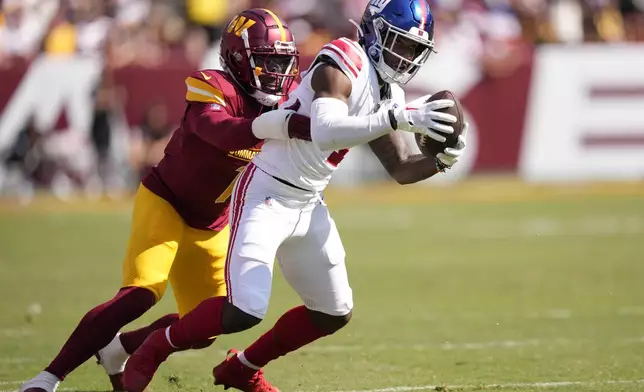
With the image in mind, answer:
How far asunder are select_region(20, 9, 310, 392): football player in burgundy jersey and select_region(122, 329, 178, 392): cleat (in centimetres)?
14

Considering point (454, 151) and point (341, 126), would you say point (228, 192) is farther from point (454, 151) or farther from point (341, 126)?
point (454, 151)

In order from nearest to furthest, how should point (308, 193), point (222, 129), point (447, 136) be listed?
point (447, 136) → point (222, 129) → point (308, 193)

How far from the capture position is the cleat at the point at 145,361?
4.85 metres

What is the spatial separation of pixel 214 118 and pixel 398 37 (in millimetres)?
912

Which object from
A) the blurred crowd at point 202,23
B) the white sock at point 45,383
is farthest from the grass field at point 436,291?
the blurred crowd at point 202,23

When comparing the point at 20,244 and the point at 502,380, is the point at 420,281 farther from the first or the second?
the point at 20,244

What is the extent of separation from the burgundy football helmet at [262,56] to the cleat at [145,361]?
1260mm

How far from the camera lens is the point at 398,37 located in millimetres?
4777

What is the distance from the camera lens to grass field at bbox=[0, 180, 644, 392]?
228 inches

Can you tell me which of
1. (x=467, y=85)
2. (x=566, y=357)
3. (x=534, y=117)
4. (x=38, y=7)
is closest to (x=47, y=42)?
(x=38, y=7)

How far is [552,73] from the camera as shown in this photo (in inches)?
614

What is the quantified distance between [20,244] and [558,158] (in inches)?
313

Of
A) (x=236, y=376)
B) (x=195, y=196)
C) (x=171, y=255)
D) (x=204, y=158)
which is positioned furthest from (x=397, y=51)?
(x=236, y=376)

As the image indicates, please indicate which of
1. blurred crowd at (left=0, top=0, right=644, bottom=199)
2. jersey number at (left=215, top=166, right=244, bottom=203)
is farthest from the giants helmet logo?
blurred crowd at (left=0, top=0, right=644, bottom=199)
